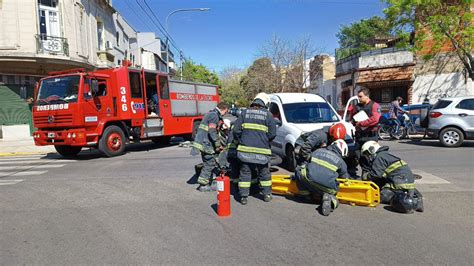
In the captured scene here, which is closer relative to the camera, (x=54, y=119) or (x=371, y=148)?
(x=371, y=148)

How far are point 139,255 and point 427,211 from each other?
3.94 meters

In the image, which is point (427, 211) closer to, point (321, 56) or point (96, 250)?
point (96, 250)

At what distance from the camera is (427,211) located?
4684 mm

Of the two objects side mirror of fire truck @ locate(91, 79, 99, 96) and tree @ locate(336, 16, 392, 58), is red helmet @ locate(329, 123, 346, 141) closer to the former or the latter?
side mirror of fire truck @ locate(91, 79, 99, 96)

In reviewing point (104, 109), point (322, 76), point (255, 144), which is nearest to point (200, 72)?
point (322, 76)

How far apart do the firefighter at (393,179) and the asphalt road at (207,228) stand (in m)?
0.17

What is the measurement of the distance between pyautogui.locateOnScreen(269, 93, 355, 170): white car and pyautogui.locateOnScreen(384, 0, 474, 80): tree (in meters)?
11.5

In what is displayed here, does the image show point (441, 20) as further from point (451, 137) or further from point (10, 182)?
point (10, 182)

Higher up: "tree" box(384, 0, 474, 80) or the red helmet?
"tree" box(384, 0, 474, 80)

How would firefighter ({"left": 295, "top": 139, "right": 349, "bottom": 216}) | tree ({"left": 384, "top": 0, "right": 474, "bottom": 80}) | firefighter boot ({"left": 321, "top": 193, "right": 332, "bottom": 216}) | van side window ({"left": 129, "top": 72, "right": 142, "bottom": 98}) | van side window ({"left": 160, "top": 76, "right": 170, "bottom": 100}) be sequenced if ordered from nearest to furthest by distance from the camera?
1. firefighter boot ({"left": 321, "top": 193, "right": 332, "bottom": 216})
2. firefighter ({"left": 295, "top": 139, "right": 349, "bottom": 216})
3. van side window ({"left": 129, "top": 72, "right": 142, "bottom": 98})
4. van side window ({"left": 160, "top": 76, "right": 170, "bottom": 100})
5. tree ({"left": 384, "top": 0, "right": 474, "bottom": 80})

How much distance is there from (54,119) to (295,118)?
708cm

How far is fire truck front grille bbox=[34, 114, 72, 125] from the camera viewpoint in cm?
964

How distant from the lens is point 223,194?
4512mm

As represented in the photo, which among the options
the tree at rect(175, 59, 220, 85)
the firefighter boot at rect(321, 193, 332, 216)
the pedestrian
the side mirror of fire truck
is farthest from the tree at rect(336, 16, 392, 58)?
the firefighter boot at rect(321, 193, 332, 216)
